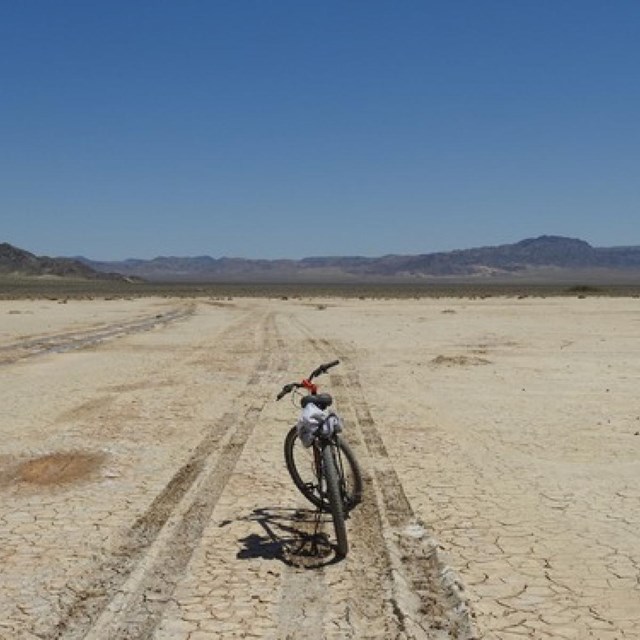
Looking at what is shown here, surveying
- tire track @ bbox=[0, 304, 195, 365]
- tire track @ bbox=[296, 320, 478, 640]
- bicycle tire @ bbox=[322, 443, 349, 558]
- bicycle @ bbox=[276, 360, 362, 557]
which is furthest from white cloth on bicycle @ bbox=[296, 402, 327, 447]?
tire track @ bbox=[0, 304, 195, 365]

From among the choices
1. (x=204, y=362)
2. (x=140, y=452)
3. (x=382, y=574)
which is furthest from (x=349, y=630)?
(x=204, y=362)

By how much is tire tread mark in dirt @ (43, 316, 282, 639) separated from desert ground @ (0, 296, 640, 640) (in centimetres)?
2

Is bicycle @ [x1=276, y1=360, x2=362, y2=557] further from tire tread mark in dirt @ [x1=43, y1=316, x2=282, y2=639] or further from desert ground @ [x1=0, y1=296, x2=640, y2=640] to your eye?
tire tread mark in dirt @ [x1=43, y1=316, x2=282, y2=639]

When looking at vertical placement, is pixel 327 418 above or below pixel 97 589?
above

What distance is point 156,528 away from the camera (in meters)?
7.29

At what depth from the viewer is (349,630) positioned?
512cm

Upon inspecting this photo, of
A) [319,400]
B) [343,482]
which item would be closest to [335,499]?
[343,482]

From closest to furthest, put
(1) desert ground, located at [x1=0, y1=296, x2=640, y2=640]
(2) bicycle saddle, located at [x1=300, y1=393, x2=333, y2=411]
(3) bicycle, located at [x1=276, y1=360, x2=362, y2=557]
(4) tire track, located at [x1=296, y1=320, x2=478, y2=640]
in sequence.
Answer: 1. (4) tire track, located at [x1=296, y1=320, x2=478, y2=640]
2. (1) desert ground, located at [x1=0, y1=296, x2=640, y2=640]
3. (3) bicycle, located at [x1=276, y1=360, x2=362, y2=557]
4. (2) bicycle saddle, located at [x1=300, y1=393, x2=333, y2=411]

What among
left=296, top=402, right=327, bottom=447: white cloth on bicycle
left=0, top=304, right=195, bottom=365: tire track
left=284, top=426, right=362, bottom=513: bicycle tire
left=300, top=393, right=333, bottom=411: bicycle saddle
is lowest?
left=0, top=304, right=195, bottom=365: tire track

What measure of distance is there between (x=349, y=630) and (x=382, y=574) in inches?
38.5

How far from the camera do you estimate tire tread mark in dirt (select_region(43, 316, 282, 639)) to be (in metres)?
5.45

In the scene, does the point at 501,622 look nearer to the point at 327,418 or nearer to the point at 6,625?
the point at 327,418

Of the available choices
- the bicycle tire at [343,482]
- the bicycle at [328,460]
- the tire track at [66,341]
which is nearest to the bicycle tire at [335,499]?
the bicycle at [328,460]

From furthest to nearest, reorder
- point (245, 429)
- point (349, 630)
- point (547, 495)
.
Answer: point (245, 429) → point (547, 495) → point (349, 630)
